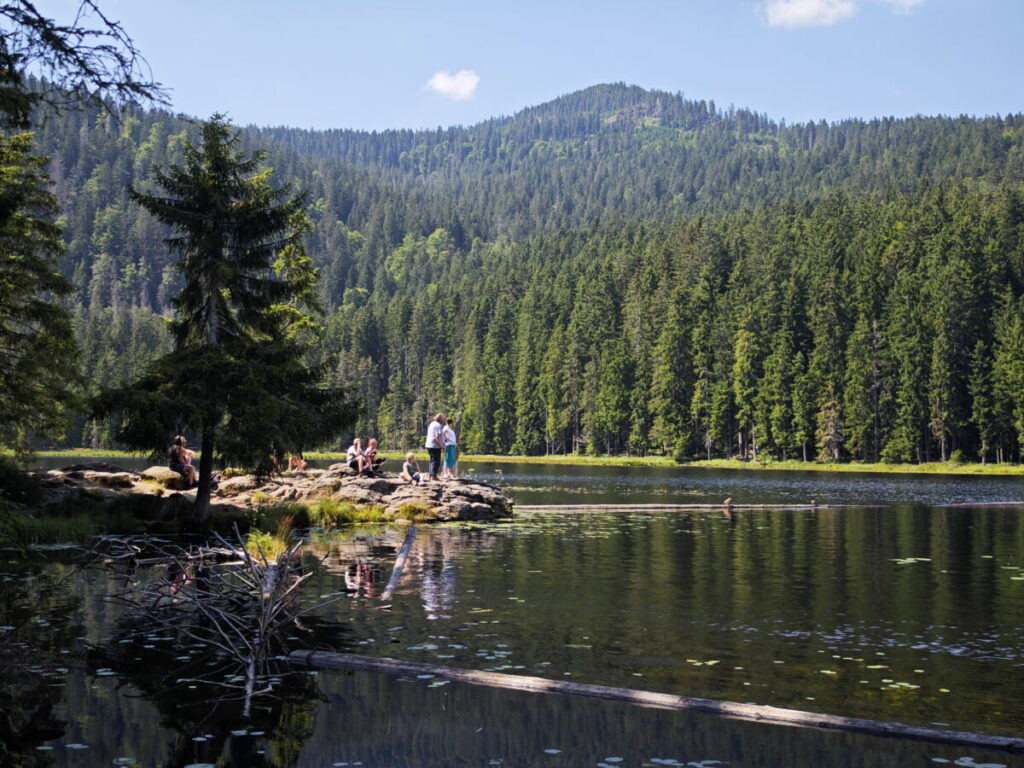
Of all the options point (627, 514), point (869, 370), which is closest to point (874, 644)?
point (627, 514)

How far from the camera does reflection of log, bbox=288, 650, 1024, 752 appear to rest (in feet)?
31.4

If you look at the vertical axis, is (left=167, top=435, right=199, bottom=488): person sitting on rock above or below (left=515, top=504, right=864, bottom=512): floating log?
above

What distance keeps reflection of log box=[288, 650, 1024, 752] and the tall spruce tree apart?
Answer: 43.8 feet

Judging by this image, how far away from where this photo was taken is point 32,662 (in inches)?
498

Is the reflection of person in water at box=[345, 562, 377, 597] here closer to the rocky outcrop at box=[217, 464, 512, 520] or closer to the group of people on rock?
the rocky outcrop at box=[217, 464, 512, 520]

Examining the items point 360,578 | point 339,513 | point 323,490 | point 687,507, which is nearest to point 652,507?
point 687,507

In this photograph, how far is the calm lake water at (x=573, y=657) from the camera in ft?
31.9

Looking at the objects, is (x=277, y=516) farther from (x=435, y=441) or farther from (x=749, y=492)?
(x=749, y=492)

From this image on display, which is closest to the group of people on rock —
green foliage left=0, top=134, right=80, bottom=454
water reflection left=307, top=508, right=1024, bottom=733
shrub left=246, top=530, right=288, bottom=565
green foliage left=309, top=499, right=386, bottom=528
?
green foliage left=309, top=499, right=386, bottom=528

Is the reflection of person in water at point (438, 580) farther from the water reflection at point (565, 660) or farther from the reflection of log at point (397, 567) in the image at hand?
the reflection of log at point (397, 567)

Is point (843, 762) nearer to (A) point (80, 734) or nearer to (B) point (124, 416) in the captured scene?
(A) point (80, 734)

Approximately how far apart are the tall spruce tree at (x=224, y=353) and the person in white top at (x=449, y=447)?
10.3 metres

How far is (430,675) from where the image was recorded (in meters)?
12.3

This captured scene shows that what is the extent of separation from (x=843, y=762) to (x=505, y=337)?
16059cm
